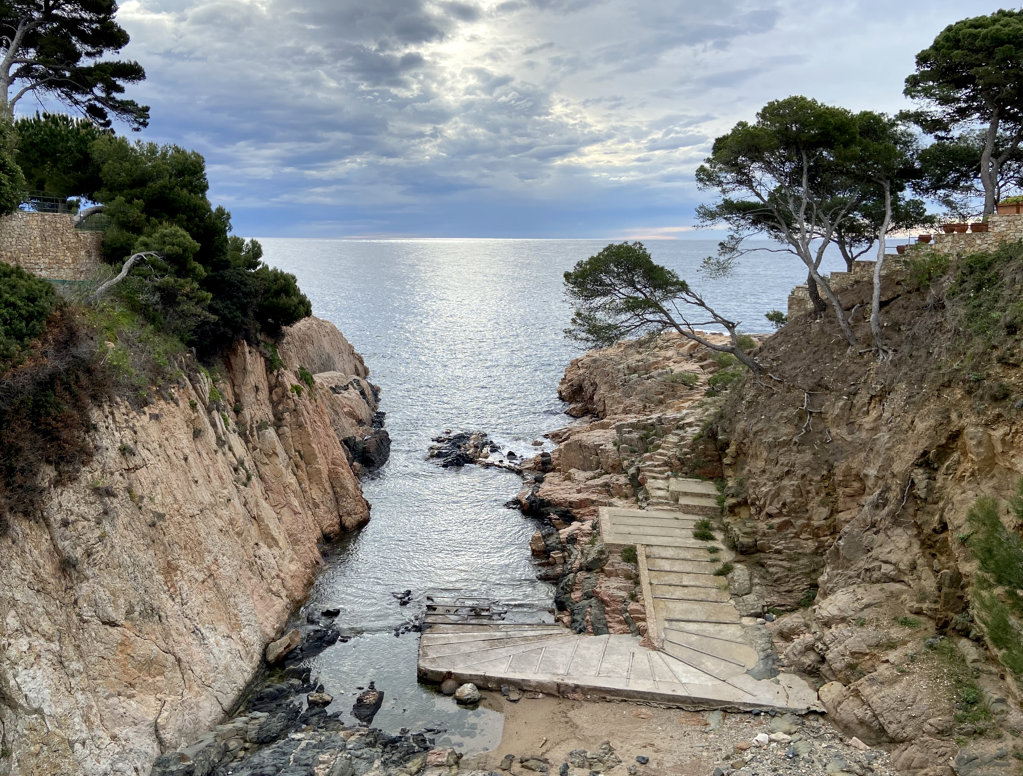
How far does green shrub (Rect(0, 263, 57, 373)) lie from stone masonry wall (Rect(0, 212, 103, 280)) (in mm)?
6050

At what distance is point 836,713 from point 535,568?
623 inches

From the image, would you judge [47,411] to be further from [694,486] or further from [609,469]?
[609,469]

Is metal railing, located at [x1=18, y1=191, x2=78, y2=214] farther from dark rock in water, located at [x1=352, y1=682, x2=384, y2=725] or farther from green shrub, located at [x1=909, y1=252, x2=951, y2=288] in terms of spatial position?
green shrub, located at [x1=909, y1=252, x2=951, y2=288]

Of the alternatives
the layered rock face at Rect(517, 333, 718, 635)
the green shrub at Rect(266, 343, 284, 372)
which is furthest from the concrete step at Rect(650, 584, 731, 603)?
the green shrub at Rect(266, 343, 284, 372)

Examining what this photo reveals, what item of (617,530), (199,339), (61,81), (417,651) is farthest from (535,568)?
(61,81)

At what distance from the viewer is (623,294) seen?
30.6 m

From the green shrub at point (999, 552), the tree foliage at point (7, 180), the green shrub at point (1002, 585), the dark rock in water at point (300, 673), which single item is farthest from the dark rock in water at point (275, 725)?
the green shrub at point (999, 552)

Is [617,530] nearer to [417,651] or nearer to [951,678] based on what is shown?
[417,651]

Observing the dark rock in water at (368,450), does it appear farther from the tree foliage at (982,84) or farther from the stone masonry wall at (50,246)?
the tree foliage at (982,84)

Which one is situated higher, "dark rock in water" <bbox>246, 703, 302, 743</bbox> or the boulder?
the boulder

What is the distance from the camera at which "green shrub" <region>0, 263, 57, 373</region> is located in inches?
690

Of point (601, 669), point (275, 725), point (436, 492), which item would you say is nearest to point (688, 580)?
point (601, 669)

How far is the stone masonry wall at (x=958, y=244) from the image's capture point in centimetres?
2089

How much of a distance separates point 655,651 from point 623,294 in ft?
50.9
